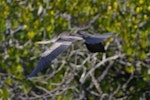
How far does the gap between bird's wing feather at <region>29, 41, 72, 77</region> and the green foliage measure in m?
1.42

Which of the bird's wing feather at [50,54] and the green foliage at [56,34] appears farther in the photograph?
the green foliage at [56,34]

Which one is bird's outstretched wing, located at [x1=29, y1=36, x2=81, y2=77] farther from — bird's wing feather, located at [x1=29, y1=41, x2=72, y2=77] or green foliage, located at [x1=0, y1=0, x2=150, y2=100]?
green foliage, located at [x1=0, y1=0, x2=150, y2=100]

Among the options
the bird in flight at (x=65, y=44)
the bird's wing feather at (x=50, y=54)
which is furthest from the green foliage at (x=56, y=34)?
the bird's wing feather at (x=50, y=54)

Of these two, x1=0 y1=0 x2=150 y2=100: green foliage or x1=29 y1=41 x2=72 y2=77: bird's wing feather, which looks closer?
x1=29 y1=41 x2=72 y2=77: bird's wing feather

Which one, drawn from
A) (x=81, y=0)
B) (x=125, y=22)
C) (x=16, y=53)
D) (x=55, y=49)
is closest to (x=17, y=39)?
(x=16, y=53)

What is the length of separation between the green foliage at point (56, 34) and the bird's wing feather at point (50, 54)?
1420 millimetres

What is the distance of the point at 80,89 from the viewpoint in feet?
10.2

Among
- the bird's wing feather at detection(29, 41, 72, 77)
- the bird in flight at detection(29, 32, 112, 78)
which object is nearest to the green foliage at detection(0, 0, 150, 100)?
the bird in flight at detection(29, 32, 112, 78)

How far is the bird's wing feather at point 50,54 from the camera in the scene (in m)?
1.46

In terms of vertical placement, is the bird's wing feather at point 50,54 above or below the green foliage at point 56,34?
above

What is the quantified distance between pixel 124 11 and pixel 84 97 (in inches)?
24.6

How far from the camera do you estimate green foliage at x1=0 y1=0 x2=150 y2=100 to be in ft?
10.1

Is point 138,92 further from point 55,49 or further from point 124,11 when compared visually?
point 55,49

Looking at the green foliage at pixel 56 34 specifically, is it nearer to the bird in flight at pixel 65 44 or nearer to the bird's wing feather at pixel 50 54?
the bird in flight at pixel 65 44
